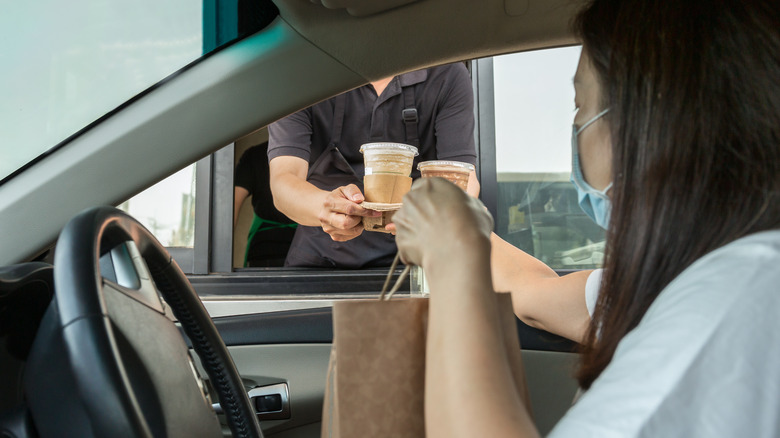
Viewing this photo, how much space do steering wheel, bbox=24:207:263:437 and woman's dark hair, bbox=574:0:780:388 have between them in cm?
49

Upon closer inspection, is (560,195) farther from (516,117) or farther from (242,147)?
(242,147)

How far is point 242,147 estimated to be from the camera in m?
3.46

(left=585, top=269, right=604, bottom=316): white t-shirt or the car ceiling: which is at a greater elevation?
the car ceiling

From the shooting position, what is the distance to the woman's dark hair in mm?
611

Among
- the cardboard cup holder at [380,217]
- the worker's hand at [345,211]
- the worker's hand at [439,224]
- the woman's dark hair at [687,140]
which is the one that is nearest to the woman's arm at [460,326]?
the worker's hand at [439,224]

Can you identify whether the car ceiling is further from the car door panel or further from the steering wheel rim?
the car door panel

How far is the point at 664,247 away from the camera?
0.63 meters

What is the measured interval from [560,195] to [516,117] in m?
0.39

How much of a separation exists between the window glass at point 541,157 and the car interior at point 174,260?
53.7 inches

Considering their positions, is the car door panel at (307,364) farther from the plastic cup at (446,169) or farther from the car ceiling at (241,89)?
the car ceiling at (241,89)

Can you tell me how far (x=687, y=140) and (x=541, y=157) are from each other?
2191 mm

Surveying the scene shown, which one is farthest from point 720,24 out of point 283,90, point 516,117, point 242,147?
point 242,147

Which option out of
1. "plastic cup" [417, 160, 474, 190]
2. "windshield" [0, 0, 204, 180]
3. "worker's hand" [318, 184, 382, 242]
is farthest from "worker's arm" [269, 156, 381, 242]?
"windshield" [0, 0, 204, 180]

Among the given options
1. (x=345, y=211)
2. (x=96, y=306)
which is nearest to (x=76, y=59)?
(x=345, y=211)
